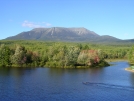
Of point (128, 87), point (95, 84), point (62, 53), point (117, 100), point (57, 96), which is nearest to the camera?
point (117, 100)

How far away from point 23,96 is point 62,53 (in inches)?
2346

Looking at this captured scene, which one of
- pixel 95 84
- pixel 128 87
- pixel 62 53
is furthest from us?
pixel 62 53

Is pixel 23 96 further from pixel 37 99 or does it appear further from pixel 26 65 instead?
pixel 26 65

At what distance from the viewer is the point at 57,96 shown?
44.6 metres

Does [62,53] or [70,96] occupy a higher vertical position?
[62,53]

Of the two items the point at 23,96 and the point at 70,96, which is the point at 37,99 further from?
the point at 70,96

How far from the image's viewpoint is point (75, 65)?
341 feet

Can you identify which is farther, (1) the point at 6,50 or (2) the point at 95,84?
(1) the point at 6,50

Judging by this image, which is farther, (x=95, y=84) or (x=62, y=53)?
(x=62, y=53)

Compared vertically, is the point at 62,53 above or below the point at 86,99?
above

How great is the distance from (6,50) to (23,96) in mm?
66524

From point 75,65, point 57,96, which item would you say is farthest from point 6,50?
point 57,96

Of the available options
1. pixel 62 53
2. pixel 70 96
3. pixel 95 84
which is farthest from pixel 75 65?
pixel 70 96

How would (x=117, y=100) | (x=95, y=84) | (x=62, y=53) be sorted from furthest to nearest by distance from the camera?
(x=62, y=53) < (x=95, y=84) < (x=117, y=100)
